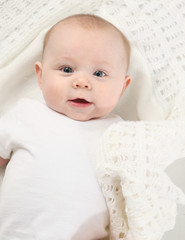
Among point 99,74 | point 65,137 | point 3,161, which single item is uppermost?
point 99,74

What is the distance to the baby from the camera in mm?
1000

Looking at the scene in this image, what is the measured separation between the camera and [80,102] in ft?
3.60

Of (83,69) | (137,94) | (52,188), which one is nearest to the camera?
(52,188)

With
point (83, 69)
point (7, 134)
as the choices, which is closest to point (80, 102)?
point (83, 69)

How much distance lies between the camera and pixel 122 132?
40.3 inches

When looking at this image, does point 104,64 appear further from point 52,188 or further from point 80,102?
point 52,188

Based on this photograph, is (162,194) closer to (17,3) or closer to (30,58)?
(30,58)

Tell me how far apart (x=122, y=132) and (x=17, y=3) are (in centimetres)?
69

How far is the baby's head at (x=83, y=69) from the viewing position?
109 cm

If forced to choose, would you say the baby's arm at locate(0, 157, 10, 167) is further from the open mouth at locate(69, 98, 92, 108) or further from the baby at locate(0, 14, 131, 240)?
the open mouth at locate(69, 98, 92, 108)

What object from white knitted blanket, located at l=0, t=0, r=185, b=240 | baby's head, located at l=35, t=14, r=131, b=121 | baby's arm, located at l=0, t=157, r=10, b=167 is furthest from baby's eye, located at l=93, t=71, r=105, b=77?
baby's arm, located at l=0, t=157, r=10, b=167

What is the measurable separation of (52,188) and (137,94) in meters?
0.48

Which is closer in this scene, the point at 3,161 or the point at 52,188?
the point at 52,188

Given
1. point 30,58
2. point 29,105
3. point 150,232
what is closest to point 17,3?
point 30,58
